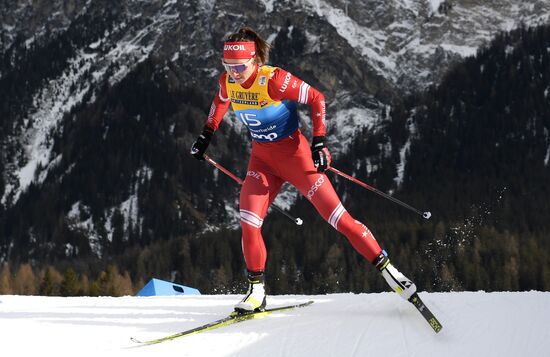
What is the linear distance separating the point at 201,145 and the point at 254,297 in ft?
5.13

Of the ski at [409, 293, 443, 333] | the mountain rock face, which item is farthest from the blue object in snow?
the mountain rock face

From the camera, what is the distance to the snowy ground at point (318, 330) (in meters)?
5.05

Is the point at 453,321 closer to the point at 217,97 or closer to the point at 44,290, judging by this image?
the point at 217,97

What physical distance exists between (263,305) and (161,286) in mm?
4825

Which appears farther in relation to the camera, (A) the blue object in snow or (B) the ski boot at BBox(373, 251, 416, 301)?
(A) the blue object in snow

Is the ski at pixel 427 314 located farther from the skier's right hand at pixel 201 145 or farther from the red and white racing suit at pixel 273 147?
the skier's right hand at pixel 201 145

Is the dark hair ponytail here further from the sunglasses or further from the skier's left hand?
the skier's left hand

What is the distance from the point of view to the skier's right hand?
7137mm

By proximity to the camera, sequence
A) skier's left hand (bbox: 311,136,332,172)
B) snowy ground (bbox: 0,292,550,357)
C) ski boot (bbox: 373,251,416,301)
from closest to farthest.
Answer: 1. snowy ground (bbox: 0,292,550,357)
2. ski boot (bbox: 373,251,416,301)
3. skier's left hand (bbox: 311,136,332,172)

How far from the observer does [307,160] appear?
6.49 meters

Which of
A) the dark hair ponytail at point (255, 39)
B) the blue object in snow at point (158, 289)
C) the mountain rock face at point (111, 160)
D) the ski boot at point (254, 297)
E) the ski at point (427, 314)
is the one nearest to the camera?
the ski at point (427, 314)

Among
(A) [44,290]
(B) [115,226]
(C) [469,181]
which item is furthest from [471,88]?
(A) [44,290]

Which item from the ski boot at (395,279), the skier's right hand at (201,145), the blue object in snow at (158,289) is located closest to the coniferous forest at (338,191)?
the blue object in snow at (158,289)

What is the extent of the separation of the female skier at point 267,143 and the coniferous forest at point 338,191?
6482 cm
